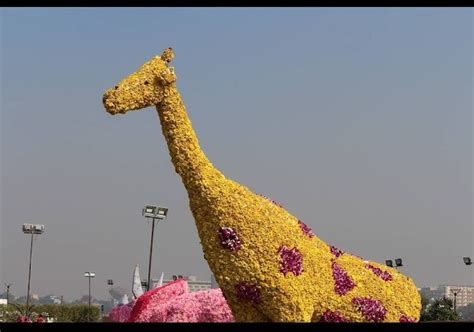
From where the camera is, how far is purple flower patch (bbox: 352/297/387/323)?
28.1ft

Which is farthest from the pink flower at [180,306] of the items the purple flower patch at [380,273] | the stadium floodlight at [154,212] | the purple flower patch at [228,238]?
the stadium floodlight at [154,212]

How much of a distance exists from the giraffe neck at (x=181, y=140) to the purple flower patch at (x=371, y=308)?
2.17 metres

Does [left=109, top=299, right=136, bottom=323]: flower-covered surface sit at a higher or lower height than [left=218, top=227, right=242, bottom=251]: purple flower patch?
lower

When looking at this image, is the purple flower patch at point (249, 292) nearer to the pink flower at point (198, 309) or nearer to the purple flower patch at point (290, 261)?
the purple flower patch at point (290, 261)

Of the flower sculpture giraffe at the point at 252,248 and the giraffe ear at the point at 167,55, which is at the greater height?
the giraffe ear at the point at 167,55

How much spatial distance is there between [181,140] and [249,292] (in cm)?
185

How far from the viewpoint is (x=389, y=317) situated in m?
8.77

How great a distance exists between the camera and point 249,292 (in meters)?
7.95

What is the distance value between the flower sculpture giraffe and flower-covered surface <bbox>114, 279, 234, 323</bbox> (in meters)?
1.80

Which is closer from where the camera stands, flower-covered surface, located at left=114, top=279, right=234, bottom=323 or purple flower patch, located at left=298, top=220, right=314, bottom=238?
purple flower patch, located at left=298, top=220, right=314, bottom=238

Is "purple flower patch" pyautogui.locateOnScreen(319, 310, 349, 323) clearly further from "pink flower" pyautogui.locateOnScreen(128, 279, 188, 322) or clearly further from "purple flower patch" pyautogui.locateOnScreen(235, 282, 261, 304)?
"pink flower" pyautogui.locateOnScreen(128, 279, 188, 322)

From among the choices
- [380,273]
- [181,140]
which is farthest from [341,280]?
[181,140]

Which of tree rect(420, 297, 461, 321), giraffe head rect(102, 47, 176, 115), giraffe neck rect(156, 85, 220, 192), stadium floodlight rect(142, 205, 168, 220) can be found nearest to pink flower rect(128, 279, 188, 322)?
giraffe neck rect(156, 85, 220, 192)

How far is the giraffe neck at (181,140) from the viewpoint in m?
8.39
